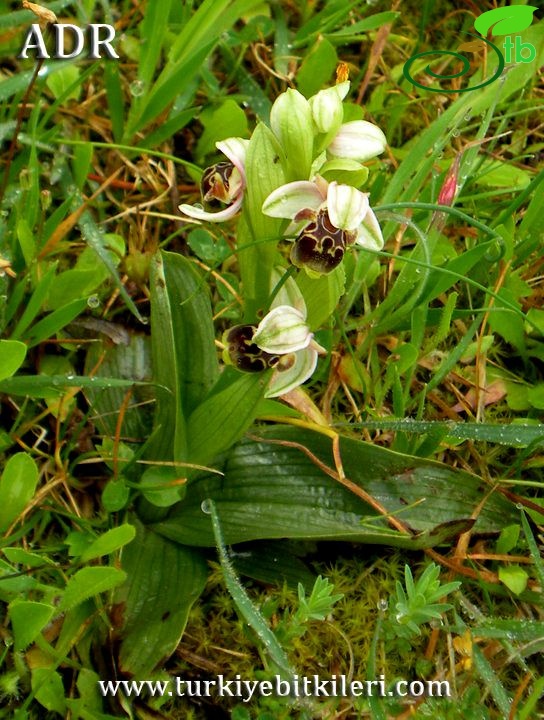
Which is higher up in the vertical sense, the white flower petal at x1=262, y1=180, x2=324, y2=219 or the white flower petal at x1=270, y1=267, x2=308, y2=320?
the white flower petal at x1=262, y1=180, x2=324, y2=219

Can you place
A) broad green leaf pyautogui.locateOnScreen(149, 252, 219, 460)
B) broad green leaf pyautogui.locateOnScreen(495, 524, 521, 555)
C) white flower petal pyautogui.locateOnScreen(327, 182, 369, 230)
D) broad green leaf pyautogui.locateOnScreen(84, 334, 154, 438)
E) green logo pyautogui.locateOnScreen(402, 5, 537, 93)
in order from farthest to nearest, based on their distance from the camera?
green logo pyautogui.locateOnScreen(402, 5, 537, 93) < broad green leaf pyautogui.locateOnScreen(84, 334, 154, 438) < broad green leaf pyautogui.locateOnScreen(495, 524, 521, 555) < broad green leaf pyautogui.locateOnScreen(149, 252, 219, 460) < white flower petal pyautogui.locateOnScreen(327, 182, 369, 230)

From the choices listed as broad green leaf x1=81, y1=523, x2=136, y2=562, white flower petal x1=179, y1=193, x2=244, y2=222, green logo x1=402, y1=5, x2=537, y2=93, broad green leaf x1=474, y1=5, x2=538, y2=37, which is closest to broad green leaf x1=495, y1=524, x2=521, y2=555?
broad green leaf x1=81, y1=523, x2=136, y2=562

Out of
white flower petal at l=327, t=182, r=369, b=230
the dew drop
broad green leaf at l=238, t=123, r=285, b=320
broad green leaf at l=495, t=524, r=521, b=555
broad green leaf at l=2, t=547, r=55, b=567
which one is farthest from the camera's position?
the dew drop

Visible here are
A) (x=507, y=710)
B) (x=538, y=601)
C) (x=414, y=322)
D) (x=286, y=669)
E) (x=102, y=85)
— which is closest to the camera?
(x=286, y=669)

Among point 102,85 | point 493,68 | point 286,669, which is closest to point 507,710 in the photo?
point 286,669

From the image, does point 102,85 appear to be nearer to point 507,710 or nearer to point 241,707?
point 241,707

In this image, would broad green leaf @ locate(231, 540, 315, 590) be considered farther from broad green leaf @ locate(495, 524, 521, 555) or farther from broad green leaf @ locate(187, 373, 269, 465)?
broad green leaf @ locate(495, 524, 521, 555)

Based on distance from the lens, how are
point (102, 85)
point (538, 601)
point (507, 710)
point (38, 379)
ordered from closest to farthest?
point (507, 710) → point (38, 379) → point (538, 601) → point (102, 85)
